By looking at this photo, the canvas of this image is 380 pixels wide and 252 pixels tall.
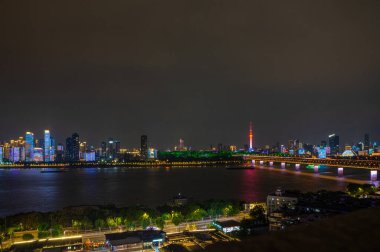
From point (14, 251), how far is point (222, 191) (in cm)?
847

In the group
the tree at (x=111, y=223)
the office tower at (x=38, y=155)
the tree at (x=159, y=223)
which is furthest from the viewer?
the office tower at (x=38, y=155)

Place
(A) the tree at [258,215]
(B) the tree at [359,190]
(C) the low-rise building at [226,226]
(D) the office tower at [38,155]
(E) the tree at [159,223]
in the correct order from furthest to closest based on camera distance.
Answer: (D) the office tower at [38,155]
(B) the tree at [359,190]
(A) the tree at [258,215]
(E) the tree at [159,223]
(C) the low-rise building at [226,226]

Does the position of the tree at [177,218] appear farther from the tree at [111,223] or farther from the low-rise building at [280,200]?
the low-rise building at [280,200]

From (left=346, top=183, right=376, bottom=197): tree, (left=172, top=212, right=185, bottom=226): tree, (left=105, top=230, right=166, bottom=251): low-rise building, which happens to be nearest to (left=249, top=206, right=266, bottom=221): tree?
(left=172, top=212, right=185, bottom=226): tree

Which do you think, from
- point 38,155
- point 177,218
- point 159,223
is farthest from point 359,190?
point 38,155

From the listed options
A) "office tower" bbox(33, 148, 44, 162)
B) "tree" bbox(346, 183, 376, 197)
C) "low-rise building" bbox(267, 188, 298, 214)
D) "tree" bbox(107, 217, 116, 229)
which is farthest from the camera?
"office tower" bbox(33, 148, 44, 162)

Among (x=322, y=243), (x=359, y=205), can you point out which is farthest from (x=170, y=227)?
(x=322, y=243)

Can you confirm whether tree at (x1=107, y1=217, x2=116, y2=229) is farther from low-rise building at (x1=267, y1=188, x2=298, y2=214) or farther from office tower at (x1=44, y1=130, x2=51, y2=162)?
office tower at (x1=44, y1=130, x2=51, y2=162)

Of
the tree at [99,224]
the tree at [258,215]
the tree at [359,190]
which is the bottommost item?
the tree at [359,190]

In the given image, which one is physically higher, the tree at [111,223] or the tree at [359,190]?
the tree at [111,223]

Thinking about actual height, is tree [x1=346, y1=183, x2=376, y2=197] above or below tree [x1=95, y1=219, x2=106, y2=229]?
below

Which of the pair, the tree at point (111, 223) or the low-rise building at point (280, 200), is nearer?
the tree at point (111, 223)

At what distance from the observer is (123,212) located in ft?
22.7

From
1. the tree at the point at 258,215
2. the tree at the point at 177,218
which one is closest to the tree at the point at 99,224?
the tree at the point at 177,218
